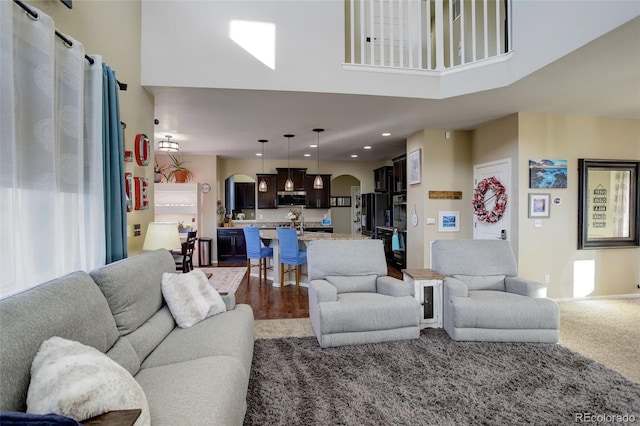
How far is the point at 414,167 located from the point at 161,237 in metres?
4.36

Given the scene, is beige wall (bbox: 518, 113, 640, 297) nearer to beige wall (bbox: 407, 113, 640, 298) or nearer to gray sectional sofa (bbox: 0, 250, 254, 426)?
beige wall (bbox: 407, 113, 640, 298)

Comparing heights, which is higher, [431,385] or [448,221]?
[448,221]

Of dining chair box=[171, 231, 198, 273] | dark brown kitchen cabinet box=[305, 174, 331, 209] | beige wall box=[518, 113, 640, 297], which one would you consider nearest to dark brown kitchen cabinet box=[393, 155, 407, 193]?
dark brown kitchen cabinet box=[305, 174, 331, 209]

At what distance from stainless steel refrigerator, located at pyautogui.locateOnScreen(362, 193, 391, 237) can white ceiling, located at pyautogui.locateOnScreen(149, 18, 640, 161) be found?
2046 millimetres

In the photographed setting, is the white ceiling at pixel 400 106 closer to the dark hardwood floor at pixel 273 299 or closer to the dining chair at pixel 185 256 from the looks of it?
the dining chair at pixel 185 256

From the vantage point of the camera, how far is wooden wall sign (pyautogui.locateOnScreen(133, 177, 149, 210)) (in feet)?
10.7

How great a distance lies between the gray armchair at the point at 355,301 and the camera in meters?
2.92

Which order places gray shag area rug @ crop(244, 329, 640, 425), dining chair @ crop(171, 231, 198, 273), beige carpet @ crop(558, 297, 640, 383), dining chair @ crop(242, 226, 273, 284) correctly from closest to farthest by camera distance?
gray shag area rug @ crop(244, 329, 640, 425), beige carpet @ crop(558, 297, 640, 383), dining chair @ crop(171, 231, 198, 273), dining chair @ crop(242, 226, 273, 284)

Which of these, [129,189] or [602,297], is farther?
[602,297]

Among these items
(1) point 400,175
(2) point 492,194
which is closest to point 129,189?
(2) point 492,194

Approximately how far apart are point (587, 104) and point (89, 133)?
5523 millimetres

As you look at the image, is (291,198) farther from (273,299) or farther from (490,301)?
(490,301)

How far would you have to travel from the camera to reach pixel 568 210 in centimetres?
448

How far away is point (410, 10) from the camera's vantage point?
3928mm
